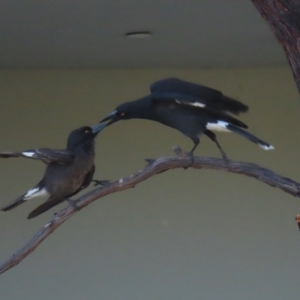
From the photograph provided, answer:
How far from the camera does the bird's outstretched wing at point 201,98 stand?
2.32 metres

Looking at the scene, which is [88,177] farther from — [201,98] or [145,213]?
[145,213]

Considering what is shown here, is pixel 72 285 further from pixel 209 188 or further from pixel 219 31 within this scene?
pixel 219 31

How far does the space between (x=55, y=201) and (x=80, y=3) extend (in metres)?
1.50

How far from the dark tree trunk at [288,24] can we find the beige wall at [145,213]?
2.74 m

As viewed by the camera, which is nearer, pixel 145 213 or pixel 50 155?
pixel 50 155

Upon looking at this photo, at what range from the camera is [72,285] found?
4.70m

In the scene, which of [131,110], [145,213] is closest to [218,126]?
[131,110]

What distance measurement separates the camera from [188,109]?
2.39 m

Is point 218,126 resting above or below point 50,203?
above

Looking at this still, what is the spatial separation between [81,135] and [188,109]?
401mm

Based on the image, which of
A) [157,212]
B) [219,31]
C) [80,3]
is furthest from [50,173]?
[157,212]

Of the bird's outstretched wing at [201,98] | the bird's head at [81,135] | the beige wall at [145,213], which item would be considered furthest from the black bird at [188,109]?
the beige wall at [145,213]

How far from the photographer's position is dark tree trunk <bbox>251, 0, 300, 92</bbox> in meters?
1.91

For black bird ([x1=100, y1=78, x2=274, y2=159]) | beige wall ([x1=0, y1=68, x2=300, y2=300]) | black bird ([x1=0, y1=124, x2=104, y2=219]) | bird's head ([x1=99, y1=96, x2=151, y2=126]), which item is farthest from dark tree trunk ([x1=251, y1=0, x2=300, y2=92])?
beige wall ([x1=0, y1=68, x2=300, y2=300])
